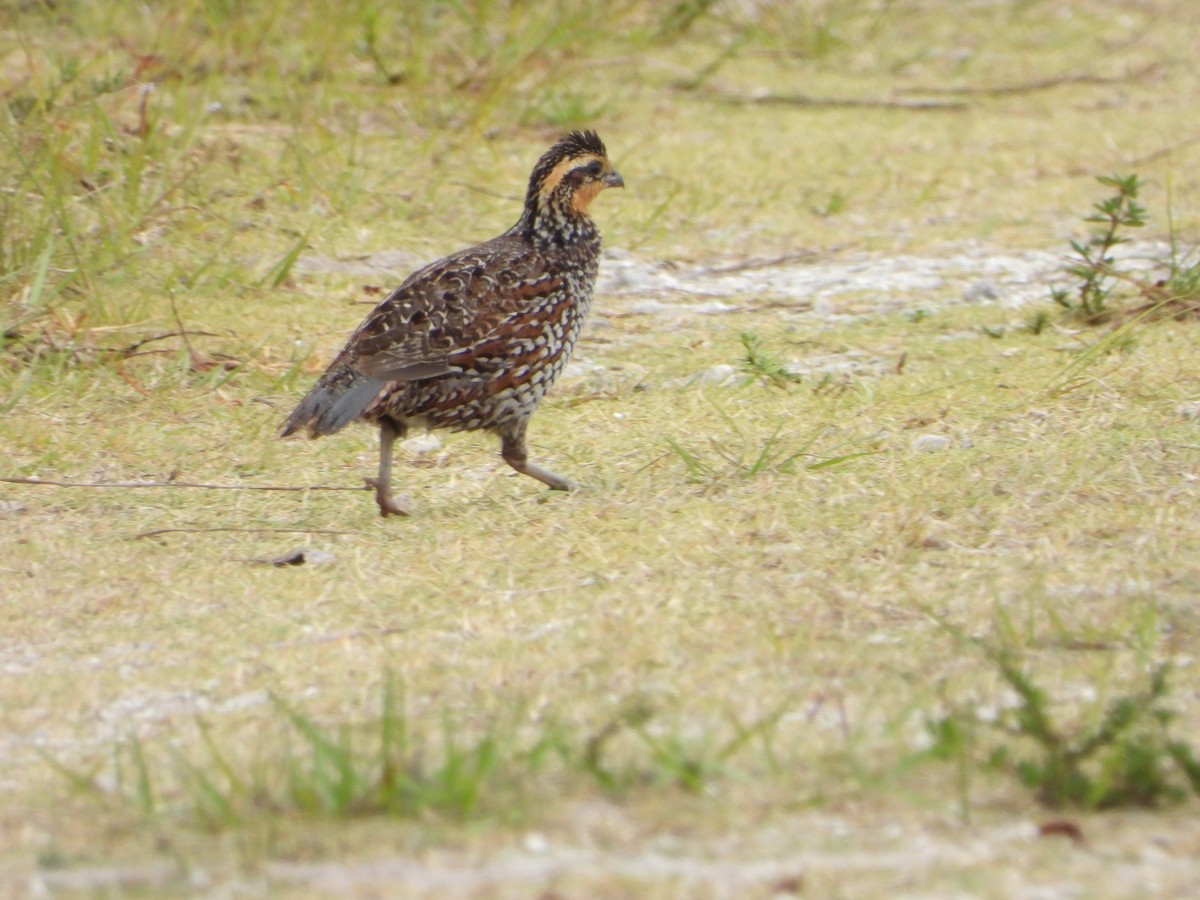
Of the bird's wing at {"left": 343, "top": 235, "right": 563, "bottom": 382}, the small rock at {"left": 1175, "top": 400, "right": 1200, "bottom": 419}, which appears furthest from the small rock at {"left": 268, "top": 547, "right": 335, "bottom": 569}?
the small rock at {"left": 1175, "top": 400, "right": 1200, "bottom": 419}

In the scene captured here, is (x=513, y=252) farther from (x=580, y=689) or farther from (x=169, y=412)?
(x=580, y=689)

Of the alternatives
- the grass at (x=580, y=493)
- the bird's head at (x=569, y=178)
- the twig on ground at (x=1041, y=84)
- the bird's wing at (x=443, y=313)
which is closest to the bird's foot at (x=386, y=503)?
the grass at (x=580, y=493)

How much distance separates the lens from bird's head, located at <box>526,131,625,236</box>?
570 cm

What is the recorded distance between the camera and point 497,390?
202 inches

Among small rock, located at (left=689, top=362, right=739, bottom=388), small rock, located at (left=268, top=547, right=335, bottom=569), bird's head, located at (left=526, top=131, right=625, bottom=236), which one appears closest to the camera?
small rock, located at (left=268, top=547, right=335, bottom=569)

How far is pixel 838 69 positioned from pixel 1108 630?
7.45 metres

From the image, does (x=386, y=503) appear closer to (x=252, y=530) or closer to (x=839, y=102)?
(x=252, y=530)

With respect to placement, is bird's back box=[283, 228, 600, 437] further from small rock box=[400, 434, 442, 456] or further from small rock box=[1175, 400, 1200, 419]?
small rock box=[1175, 400, 1200, 419]

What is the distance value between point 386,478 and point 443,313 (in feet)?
1.57

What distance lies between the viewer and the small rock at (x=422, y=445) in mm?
5754

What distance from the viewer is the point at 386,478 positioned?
5039 mm

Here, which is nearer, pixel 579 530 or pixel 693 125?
pixel 579 530

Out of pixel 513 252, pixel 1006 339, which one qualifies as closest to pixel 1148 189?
pixel 1006 339

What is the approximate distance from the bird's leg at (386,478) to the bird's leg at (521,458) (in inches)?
11.7
